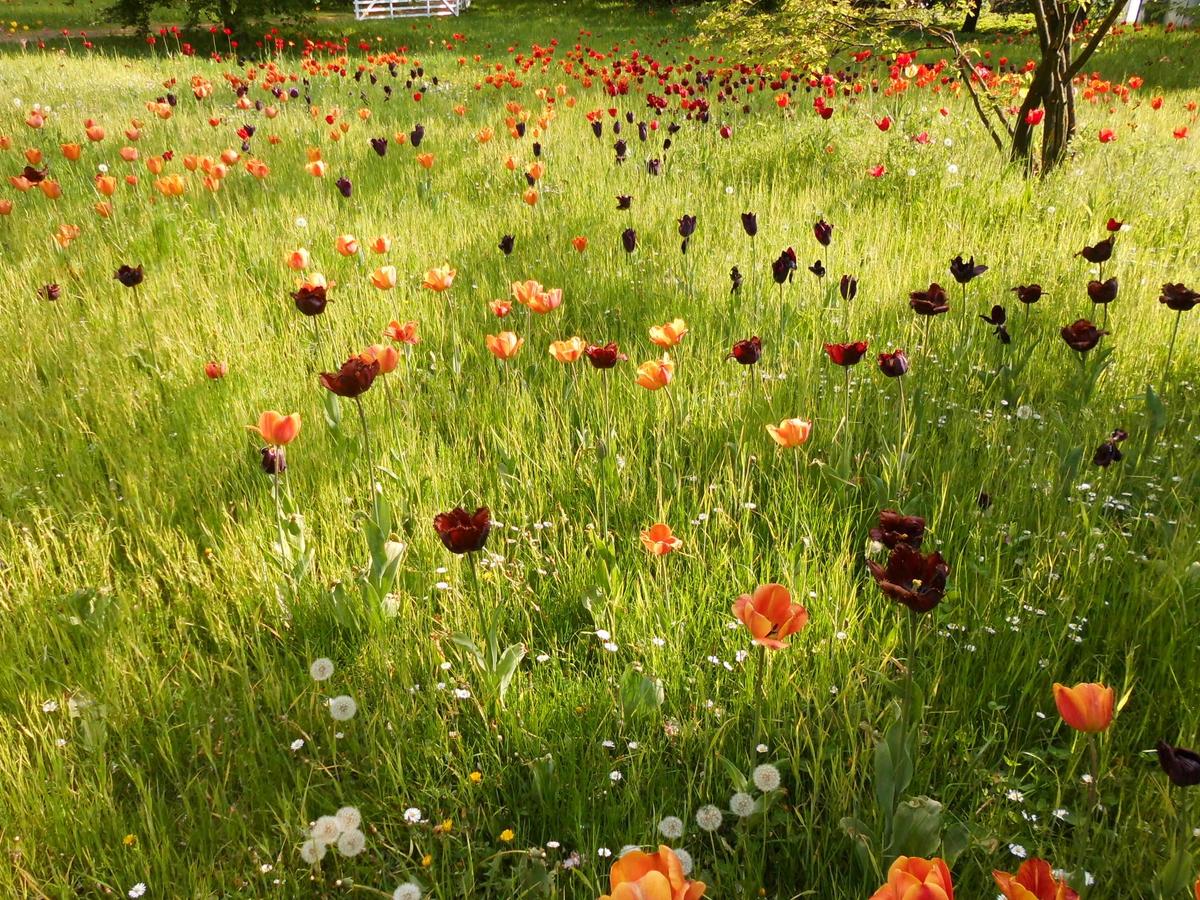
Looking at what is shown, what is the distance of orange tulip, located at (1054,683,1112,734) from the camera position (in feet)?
3.49

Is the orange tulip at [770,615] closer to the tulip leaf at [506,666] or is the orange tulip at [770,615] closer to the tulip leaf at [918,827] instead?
the tulip leaf at [918,827]

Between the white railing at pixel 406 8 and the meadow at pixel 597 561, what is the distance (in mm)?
33608

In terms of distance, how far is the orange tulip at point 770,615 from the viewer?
1.21m

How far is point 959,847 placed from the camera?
4.00ft

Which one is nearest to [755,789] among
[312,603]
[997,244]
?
[312,603]

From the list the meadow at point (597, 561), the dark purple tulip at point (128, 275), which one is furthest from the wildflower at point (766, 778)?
the dark purple tulip at point (128, 275)

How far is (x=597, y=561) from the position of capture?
6.49ft

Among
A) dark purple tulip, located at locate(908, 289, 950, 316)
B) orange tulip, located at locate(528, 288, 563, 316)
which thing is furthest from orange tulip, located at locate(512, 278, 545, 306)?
dark purple tulip, located at locate(908, 289, 950, 316)

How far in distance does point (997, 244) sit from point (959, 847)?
152 inches

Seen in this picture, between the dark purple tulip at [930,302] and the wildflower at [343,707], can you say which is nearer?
the wildflower at [343,707]

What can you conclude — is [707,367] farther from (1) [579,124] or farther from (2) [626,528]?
(1) [579,124]

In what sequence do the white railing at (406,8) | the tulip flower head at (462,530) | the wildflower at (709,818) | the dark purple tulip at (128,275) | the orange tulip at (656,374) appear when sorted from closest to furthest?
the wildflower at (709,818) < the tulip flower head at (462,530) < the orange tulip at (656,374) < the dark purple tulip at (128,275) < the white railing at (406,8)

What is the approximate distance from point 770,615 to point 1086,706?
1.51ft

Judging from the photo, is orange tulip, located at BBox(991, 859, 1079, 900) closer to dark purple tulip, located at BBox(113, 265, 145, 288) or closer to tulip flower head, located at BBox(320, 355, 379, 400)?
tulip flower head, located at BBox(320, 355, 379, 400)
